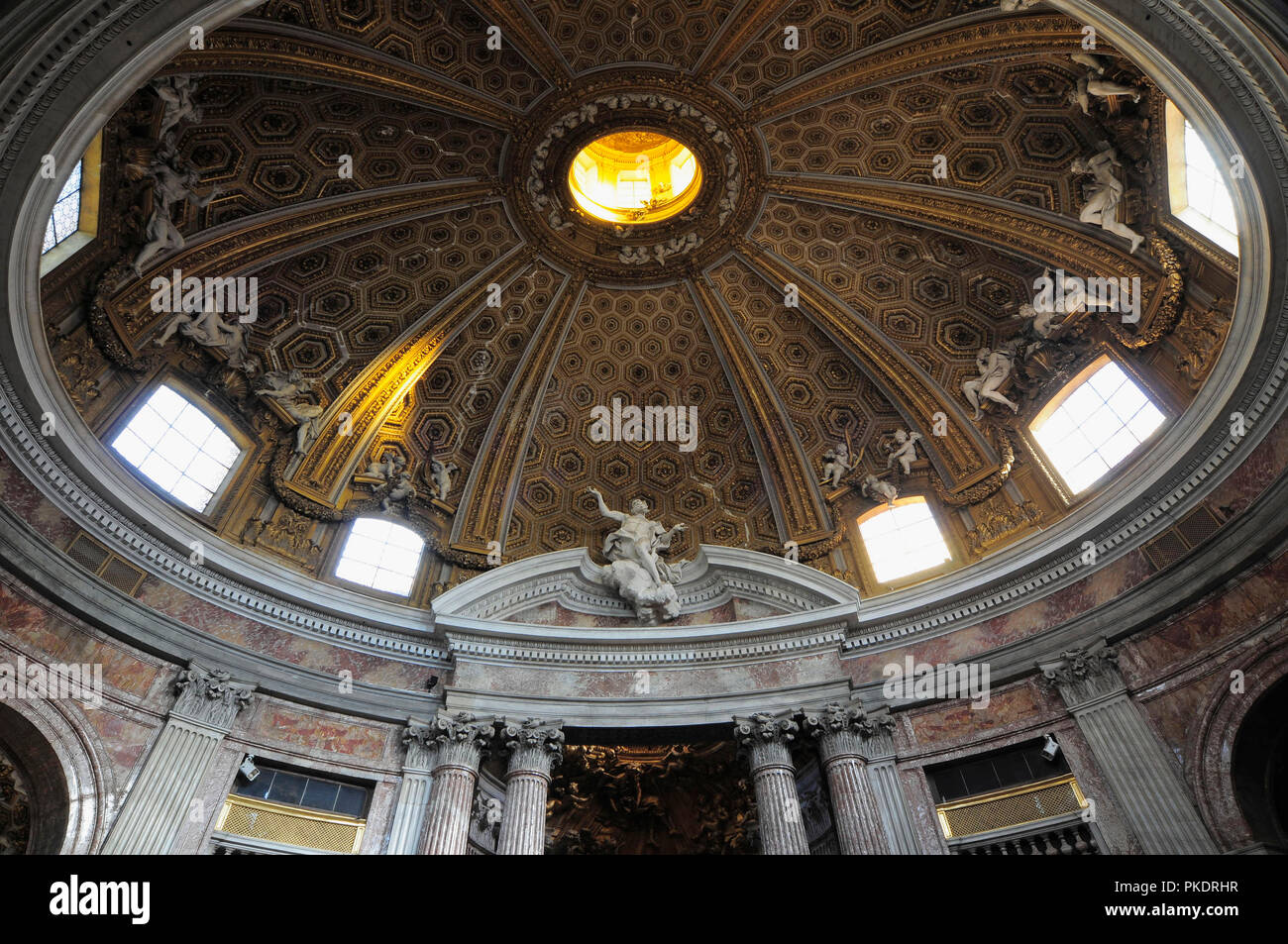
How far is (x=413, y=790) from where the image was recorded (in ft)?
43.3

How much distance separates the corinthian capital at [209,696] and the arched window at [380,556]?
352 centimetres

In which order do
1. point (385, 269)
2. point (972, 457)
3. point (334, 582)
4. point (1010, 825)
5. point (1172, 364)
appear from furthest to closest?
point (385, 269), point (972, 457), point (334, 582), point (1172, 364), point (1010, 825)

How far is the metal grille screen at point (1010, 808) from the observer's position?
39.0 ft

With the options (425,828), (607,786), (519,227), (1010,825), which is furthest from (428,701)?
(519,227)

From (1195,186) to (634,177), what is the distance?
1233cm

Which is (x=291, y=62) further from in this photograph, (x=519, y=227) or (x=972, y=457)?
(x=972, y=457)

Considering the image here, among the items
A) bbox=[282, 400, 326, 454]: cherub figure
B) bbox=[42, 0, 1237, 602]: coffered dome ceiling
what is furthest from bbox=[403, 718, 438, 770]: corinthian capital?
bbox=[282, 400, 326, 454]: cherub figure

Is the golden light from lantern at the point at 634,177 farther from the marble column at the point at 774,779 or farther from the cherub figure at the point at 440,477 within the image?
the marble column at the point at 774,779

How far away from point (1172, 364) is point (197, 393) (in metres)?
17.5

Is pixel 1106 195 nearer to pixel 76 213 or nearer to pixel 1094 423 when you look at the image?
pixel 1094 423

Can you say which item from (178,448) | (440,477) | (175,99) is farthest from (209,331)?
(440,477)

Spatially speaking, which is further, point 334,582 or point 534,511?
point 534,511

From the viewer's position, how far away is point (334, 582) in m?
15.8

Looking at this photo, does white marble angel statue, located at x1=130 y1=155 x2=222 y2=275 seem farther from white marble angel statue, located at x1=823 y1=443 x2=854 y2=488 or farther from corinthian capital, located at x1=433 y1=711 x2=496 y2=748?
white marble angel statue, located at x1=823 y1=443 x2=854 y2=488
